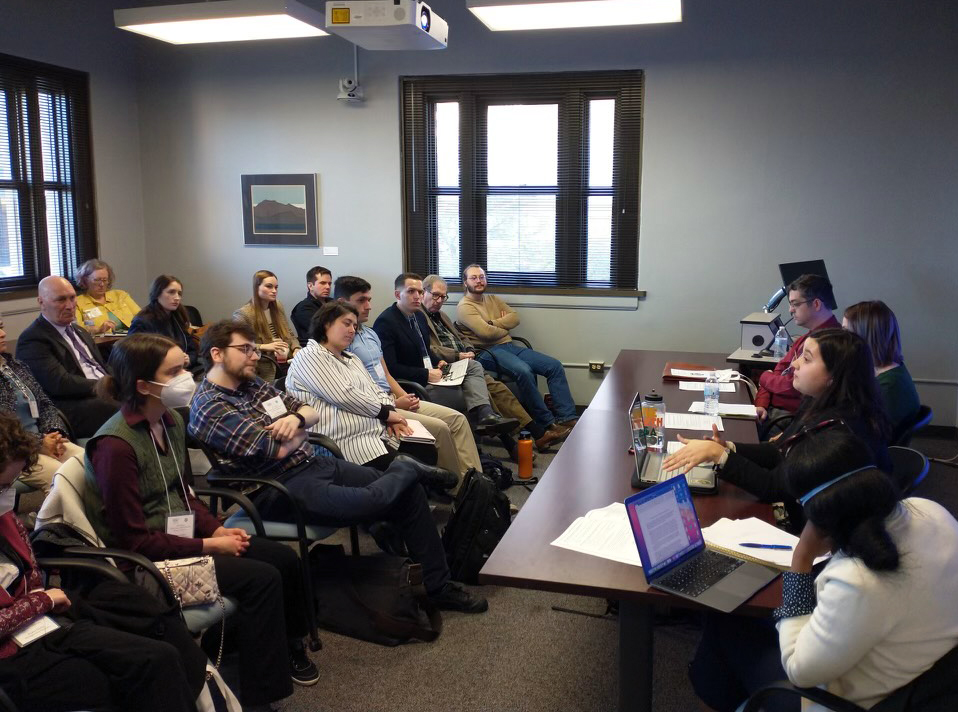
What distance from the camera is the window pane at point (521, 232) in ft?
21.2

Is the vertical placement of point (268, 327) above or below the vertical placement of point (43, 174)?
below

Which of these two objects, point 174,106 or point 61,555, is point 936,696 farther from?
point 174,106

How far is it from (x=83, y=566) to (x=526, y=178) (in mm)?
4918

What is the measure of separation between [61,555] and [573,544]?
140 centimetres

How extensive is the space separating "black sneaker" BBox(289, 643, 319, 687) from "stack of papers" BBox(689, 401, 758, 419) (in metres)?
1.87

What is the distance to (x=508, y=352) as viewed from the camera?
19.8 feet

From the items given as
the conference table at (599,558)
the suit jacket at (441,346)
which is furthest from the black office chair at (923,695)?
the suit jacket at (441,346)

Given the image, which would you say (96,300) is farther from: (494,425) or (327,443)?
(327,443)

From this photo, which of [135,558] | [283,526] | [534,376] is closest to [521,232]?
[534,376]

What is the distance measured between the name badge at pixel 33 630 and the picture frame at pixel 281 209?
5.07m

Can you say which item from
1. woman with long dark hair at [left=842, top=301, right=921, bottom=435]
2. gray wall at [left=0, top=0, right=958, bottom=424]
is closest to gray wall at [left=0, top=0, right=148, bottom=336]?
gray wall at [left=0, top=0, right=958, bottom=424]

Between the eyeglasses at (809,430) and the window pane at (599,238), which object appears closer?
the eyeglasses at (809,430)

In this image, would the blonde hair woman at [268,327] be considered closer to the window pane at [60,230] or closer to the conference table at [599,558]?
the window pane at [60,230]

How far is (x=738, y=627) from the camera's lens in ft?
6.63
